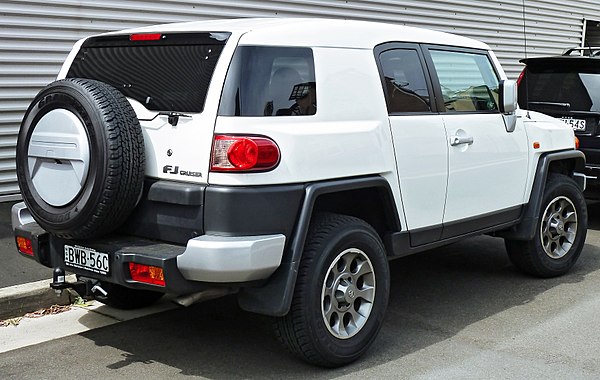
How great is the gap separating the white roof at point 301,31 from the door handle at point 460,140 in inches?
27.9

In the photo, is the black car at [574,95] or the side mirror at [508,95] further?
the black car at [574,95]

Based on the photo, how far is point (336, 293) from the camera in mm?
4340

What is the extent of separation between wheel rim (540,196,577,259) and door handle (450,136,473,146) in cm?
129

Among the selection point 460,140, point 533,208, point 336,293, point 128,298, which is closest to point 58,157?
point 128,298

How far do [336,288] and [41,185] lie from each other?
1692mm

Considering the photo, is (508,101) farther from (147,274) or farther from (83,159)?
(83,159)

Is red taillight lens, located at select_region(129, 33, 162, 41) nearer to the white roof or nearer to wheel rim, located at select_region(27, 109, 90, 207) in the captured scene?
the white roof

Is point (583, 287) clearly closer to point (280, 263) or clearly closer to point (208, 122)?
point (280, 263)

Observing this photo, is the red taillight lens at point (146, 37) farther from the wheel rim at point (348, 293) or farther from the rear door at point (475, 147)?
the rear door at point (475, 147)

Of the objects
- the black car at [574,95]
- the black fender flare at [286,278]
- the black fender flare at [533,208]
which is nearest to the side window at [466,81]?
the black fender flare at [533,208]

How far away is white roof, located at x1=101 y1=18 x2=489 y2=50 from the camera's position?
4.12 meters

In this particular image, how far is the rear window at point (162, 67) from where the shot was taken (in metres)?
4.06

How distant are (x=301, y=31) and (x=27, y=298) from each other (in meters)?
2.64

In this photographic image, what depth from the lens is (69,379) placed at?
4234mm
